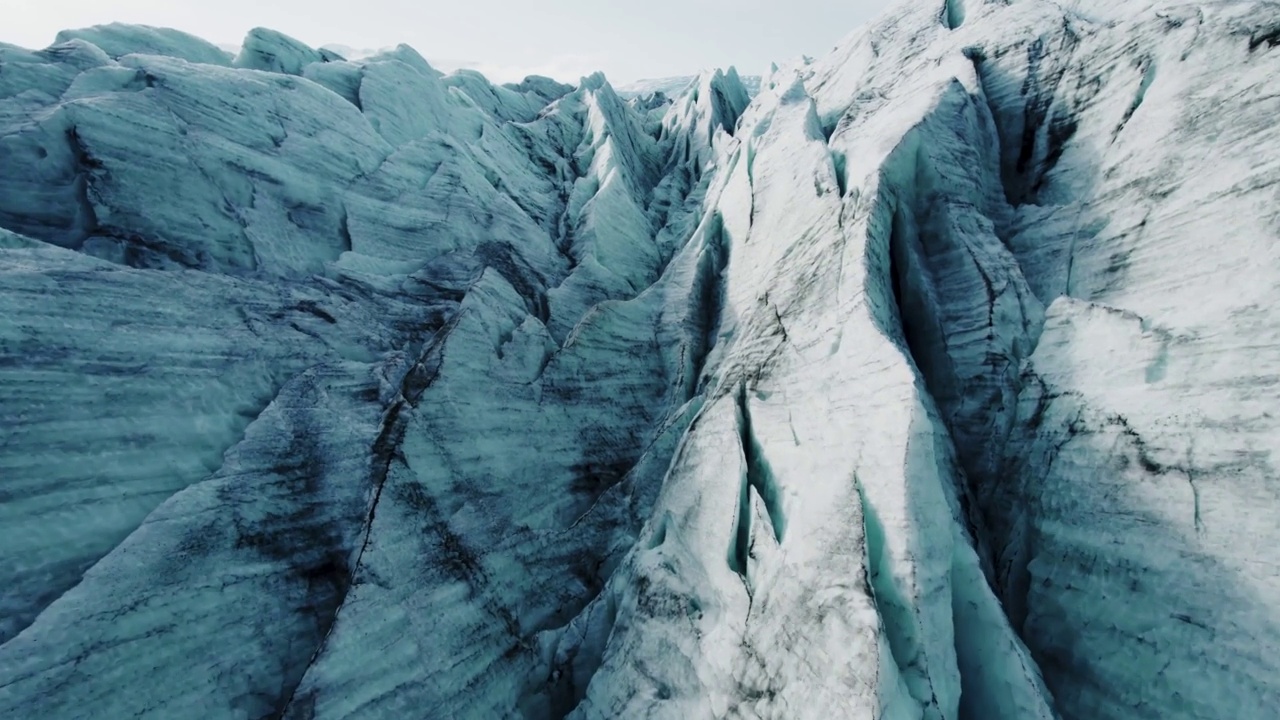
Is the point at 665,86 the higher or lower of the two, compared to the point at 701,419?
higher

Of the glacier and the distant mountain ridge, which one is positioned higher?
the distant mountain ridge

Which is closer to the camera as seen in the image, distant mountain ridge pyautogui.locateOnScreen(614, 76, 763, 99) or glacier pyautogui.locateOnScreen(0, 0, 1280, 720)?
glacier pyautogui.locateOnScreen(0, 0, 1280, 720)

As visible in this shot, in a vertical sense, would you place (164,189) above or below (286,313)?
above

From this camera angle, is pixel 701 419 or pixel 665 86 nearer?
pixel 701 419

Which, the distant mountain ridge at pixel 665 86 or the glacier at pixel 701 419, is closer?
the glacier at pixel 701 419

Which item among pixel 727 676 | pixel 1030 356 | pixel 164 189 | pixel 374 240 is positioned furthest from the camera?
pixel 374 240

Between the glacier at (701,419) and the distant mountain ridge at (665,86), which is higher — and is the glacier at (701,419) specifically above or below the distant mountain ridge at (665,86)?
below

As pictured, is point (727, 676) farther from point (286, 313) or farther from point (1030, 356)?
point (286, 313)

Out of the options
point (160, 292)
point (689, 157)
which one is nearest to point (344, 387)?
point (160, 292)
